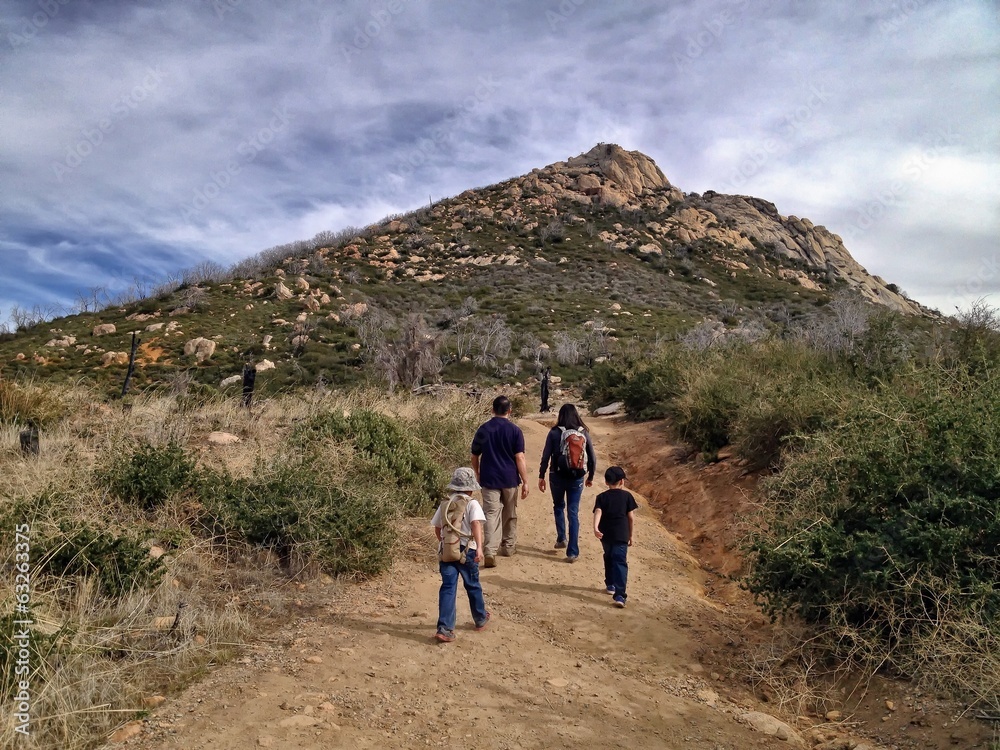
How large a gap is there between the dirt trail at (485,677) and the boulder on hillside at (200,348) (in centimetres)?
2625

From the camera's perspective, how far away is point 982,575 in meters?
3.89

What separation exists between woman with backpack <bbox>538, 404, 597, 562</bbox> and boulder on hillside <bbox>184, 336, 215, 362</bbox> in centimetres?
2606

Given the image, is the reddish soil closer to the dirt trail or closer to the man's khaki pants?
the dirt trail

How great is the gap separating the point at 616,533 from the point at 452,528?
1832mm

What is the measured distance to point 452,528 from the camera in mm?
4750

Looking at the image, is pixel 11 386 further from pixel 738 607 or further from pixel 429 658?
pixel 738 607

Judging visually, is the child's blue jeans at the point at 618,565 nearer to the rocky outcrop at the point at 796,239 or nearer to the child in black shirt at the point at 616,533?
the child in black shirt at the point at 616,533

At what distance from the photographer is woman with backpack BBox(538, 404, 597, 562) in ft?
22.2

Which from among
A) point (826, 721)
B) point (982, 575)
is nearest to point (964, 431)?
→ point (982, 575)

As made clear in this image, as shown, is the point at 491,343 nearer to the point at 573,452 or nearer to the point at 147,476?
the point at 573,452

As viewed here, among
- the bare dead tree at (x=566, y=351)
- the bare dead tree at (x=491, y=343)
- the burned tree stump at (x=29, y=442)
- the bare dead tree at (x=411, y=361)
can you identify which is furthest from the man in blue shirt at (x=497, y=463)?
the bare dead tree at (x=566, y=351)

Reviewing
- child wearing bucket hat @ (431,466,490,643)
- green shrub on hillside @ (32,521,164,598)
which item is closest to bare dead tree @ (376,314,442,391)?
green shrub on hillside @ (32,521,164,598)

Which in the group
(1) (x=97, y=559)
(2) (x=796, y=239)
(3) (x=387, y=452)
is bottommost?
(1) (x=97, y=559)

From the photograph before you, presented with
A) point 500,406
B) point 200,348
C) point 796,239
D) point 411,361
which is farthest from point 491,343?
point 796,239
